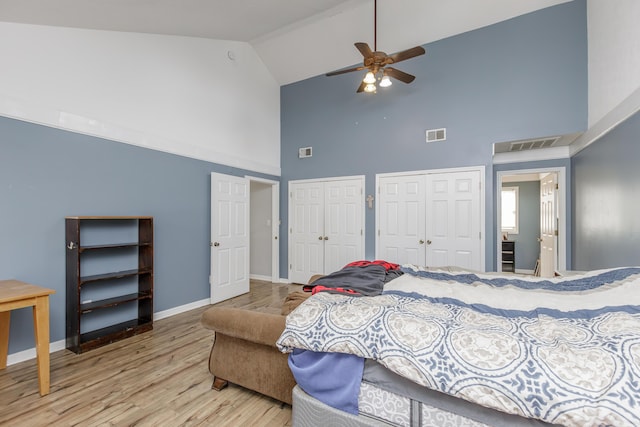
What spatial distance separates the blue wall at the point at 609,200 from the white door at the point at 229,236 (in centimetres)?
464

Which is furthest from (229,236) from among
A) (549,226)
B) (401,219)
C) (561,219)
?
(549,226)

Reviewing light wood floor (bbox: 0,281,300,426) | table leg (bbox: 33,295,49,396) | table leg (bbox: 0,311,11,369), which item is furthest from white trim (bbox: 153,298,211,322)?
table leg (bbox: 33,295,49,396)

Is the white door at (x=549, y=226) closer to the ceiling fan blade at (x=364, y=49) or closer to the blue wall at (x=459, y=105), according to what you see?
the blue wall at (x=459, y=105)

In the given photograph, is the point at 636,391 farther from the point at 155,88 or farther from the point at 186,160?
the point at 155,88

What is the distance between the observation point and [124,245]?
3.08 meters

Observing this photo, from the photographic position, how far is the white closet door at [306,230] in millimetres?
5383

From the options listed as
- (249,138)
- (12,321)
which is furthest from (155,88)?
(12,321)

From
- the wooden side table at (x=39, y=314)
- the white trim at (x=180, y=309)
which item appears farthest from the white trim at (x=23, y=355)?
the white trim at (x=180, y=309)

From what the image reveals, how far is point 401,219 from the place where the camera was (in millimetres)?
4719

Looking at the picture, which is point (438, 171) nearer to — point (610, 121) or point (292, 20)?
point (610, 121)

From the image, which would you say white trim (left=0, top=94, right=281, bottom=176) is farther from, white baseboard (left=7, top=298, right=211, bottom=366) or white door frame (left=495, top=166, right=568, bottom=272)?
white door frame (left=495, top=166, right=568, bottom=272)

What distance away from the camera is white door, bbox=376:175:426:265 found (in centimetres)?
458

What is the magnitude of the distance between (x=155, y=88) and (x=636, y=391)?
467 centimetres

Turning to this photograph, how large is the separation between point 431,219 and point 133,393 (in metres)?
4.14
